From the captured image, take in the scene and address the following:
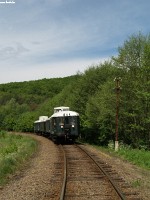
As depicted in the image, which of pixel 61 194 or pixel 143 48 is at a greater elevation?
pixel 143 48

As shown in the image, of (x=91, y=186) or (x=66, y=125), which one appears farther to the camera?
(x=66, y=125)

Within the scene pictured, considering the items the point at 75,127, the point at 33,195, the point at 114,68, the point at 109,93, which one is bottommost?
the point at 33,195

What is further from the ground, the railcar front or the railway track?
the railcar front

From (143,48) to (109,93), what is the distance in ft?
20.6

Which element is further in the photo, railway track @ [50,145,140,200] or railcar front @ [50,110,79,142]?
railcar front @ [50,110,79,142]

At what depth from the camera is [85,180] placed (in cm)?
1514

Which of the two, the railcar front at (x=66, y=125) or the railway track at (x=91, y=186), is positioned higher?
the railcar front at (x=66, y=125)

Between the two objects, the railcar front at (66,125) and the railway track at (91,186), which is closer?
the railway track at (91,186)

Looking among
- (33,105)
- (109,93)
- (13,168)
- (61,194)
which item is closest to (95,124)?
(109,93)

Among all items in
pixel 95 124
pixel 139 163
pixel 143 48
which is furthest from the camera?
pixel 95 124

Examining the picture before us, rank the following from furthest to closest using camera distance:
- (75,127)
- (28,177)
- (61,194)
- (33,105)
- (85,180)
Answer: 1. (33,105)
2. (75,127)
3. (28,177)
4. (85,180)
5. (61,194)

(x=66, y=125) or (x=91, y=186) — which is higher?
(x=66, y=125)

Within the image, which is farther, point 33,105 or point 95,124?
point 33,105

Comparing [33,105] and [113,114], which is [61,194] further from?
[33,105]
